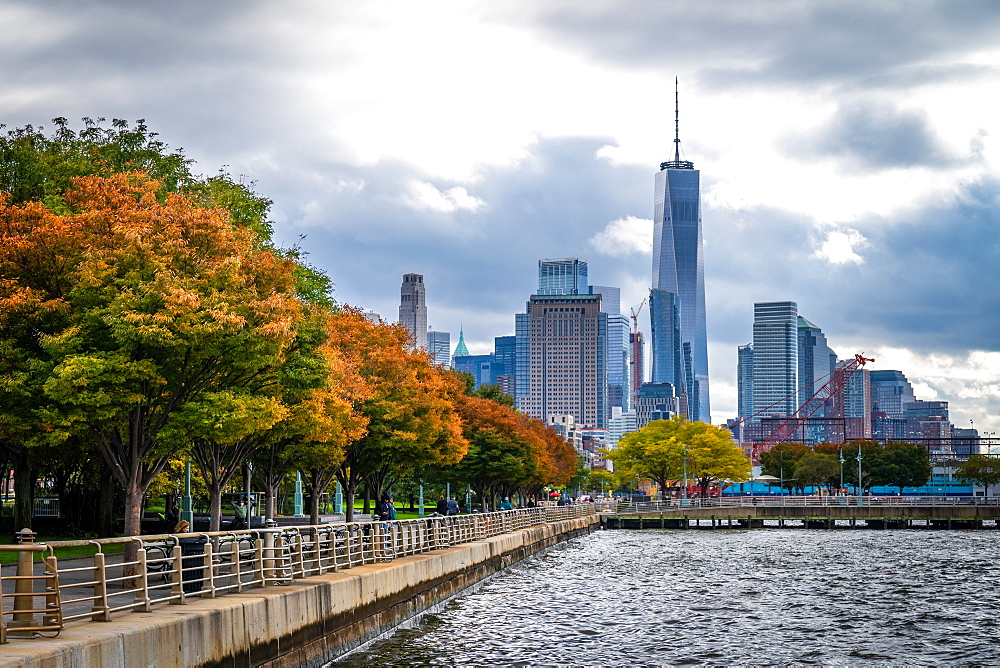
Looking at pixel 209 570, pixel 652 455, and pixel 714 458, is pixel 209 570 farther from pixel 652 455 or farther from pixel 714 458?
pixel 714 458

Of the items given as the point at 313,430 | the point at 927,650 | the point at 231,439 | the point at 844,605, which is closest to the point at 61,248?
the point at 231,439

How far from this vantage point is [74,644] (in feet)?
53.8

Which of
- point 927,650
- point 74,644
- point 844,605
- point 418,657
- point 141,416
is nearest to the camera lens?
point 74,644

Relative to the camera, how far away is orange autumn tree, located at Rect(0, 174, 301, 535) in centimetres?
3136

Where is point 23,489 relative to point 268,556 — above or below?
above

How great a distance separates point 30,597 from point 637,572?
44268mm

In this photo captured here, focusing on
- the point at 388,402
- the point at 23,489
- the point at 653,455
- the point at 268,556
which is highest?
the point at 388,402

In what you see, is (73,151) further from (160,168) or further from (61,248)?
(61,248)

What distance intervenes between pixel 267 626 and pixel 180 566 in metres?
2.51

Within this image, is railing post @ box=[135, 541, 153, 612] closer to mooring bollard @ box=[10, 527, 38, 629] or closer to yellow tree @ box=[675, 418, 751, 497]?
mooring bollard @ box=[10, 527, 38, 629]

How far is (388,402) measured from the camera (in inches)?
2395

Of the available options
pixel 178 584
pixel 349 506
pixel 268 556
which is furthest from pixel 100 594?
pixel 349 506

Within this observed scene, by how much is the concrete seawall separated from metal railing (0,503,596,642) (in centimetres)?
42

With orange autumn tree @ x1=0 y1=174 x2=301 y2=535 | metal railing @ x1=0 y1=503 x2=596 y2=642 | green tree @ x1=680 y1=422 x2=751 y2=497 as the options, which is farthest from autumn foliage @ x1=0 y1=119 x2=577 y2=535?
green tree @ x1=680 y1=422 x2=751 y2=497
